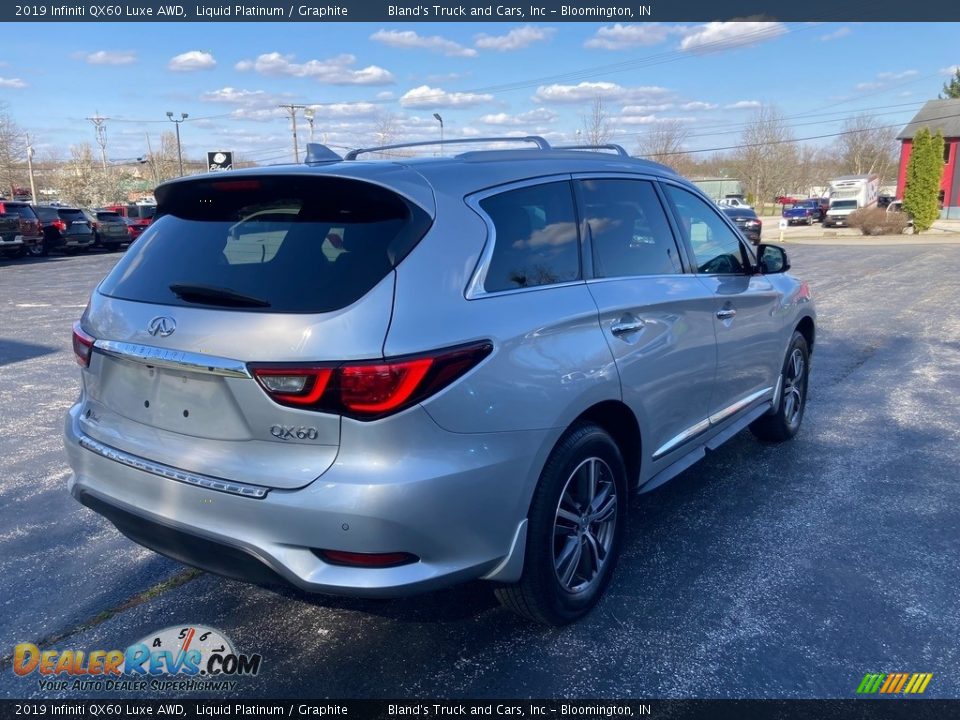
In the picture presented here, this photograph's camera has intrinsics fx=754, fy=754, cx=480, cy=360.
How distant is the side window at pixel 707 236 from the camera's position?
402cm

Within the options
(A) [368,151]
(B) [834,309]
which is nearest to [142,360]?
(A) [368,151]

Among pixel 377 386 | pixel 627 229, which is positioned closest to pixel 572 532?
pixel 377 386

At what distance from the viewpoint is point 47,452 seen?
5.12 meters

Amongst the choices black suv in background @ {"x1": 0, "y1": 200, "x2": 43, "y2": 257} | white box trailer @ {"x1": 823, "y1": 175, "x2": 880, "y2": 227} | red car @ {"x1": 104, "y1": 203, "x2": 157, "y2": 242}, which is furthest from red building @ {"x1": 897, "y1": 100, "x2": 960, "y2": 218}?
black suv in background @ {"x1": 0, "y1": 200, "x2": 43, "y2": 257}

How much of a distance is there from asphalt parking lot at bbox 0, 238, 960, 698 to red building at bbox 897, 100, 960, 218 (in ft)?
156

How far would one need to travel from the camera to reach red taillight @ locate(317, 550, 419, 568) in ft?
7.76

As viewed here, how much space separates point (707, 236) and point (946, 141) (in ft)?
184

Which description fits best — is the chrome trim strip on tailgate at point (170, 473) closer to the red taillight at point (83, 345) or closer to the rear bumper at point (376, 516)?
the rear bumper at point (376, 516)

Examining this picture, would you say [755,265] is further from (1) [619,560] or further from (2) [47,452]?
(2) [47,452]

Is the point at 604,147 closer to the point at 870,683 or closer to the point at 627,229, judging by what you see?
A: the point at 627,229

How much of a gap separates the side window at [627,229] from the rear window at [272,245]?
104cm

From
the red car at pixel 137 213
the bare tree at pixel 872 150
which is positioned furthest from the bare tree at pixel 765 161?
the red car at pixel 137 213

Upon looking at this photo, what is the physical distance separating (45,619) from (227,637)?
0.79m

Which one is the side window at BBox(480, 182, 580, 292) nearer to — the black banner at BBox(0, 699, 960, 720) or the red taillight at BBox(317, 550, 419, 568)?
the red taillight at BBox(317, 550, 419, 568)
